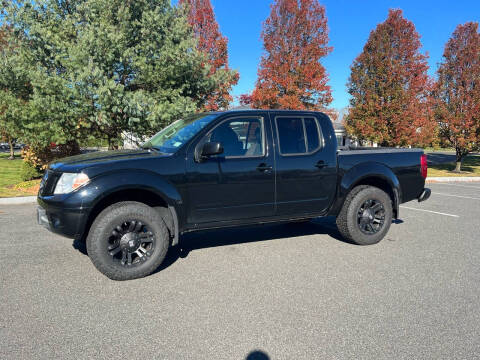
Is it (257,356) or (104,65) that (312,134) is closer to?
(257,356)

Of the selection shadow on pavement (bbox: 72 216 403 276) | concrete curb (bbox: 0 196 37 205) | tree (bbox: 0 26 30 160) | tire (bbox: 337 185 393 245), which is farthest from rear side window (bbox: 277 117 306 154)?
tree (bbox: 0 26 30 160)

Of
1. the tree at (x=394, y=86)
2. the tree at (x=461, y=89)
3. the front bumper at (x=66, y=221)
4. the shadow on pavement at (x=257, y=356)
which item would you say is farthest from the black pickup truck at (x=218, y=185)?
the tree at (x=461, y=89)

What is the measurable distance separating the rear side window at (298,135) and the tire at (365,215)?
1014 millimetres

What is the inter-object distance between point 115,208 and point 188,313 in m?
1.48

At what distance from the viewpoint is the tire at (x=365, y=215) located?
5.00 metres

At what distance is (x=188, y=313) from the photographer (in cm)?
299

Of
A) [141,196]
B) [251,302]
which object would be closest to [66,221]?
[141,196]

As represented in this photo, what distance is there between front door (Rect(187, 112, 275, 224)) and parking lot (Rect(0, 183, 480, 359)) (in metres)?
0.68

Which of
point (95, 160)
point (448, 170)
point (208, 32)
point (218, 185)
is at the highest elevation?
point (208, 32)

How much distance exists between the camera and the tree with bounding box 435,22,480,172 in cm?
1989

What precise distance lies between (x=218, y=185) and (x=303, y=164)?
4.21 ft

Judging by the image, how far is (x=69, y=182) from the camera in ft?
11.6

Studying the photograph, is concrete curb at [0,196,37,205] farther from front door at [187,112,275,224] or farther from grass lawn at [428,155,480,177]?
grass lawn at [428,155,480,177]

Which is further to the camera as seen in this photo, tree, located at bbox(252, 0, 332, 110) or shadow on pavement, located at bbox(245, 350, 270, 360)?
tree, located at bbox(252, 0, 332, 110)
